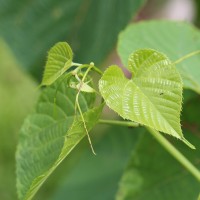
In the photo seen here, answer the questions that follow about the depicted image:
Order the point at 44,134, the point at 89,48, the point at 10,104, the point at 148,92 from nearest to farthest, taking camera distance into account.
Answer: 1. the point at 148,92
2. the point at 44,134
3. the point at 89,48
4. the point at 10,104

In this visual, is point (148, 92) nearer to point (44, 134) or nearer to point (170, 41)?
point (44, 134)

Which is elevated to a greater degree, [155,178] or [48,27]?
[48,27]

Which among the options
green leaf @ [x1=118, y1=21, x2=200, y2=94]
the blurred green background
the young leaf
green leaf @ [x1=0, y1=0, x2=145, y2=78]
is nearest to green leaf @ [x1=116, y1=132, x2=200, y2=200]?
the blurred green background

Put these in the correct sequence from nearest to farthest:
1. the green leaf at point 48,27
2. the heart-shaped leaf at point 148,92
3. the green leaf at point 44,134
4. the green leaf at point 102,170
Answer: the heart-shaped leaf at point 148,92 → the green leaf at point 44,134 → the green leaf at point 48,27 → the green leaf at point 102,170

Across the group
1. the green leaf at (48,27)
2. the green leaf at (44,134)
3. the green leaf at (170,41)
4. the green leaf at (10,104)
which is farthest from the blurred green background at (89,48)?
the green leaf at (10,104)

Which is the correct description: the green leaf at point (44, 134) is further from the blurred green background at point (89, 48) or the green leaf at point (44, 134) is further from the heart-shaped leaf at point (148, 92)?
the blurred green background at point (89, 48)

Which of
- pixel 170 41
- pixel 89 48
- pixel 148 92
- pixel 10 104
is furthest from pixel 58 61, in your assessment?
pixel 10 104
